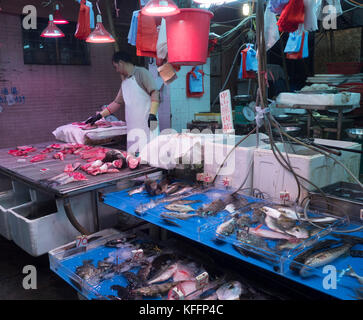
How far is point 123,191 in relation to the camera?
3.51 metres

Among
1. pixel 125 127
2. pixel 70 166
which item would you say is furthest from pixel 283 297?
pixel 125 127

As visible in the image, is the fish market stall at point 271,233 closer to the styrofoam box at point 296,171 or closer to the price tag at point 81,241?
the styrofoam box at point 296,171

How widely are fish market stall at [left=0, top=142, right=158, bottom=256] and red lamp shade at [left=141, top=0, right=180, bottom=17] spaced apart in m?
1.72

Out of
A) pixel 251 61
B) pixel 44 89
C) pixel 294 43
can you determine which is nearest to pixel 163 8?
pixel 294 43

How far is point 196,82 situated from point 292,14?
206 inches

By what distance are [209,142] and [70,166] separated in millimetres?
1713

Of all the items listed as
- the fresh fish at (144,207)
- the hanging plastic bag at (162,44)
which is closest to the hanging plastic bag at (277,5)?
the hanging plastic bag at (162,44)

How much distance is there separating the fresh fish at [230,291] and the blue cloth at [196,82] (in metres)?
5.98

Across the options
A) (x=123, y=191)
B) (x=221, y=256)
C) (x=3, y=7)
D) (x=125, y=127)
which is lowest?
(x=221, y=256)

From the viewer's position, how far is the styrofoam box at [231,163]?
10.3 feet

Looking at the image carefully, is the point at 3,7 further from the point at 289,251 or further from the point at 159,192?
the point at 289,251

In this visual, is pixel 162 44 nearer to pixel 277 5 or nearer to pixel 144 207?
pixel 277 5

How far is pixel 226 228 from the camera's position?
2354 millimetres

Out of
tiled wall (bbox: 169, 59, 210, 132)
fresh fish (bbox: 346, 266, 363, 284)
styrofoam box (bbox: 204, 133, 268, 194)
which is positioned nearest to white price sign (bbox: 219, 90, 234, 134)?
styrofoam box (bbox: 204, 133, 268, 194)
